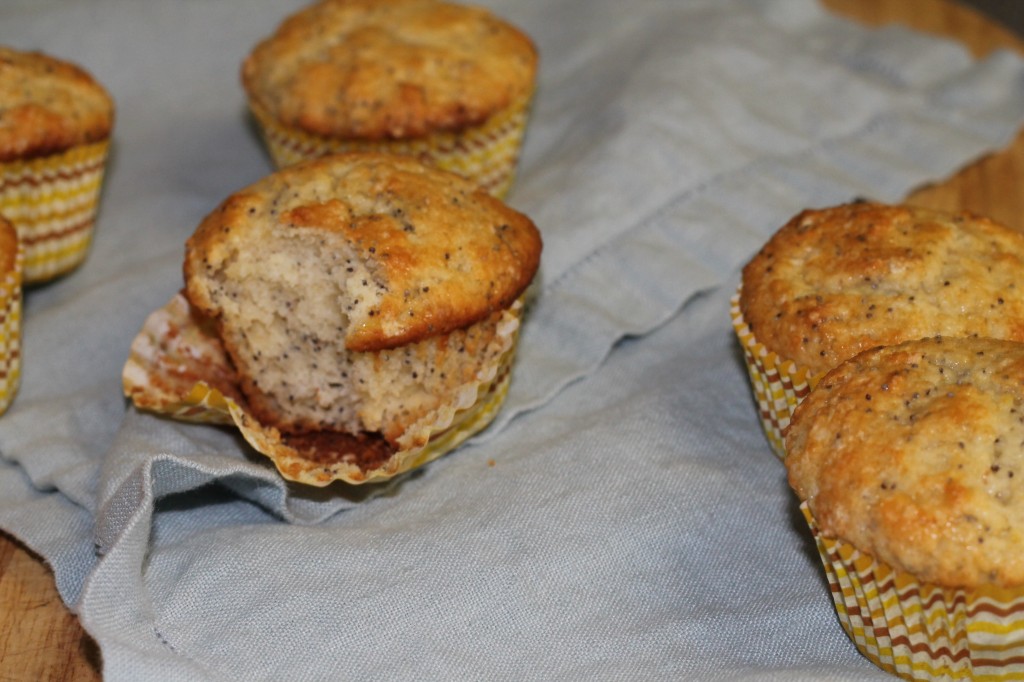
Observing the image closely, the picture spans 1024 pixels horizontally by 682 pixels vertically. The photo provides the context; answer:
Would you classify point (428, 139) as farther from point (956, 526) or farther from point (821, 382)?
point (956, 526)

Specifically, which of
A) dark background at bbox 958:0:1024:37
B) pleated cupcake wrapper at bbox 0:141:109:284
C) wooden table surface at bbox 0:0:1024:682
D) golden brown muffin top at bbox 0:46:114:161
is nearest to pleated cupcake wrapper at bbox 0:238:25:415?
pleated cupcake wrapper at bbox 0:141:109:284

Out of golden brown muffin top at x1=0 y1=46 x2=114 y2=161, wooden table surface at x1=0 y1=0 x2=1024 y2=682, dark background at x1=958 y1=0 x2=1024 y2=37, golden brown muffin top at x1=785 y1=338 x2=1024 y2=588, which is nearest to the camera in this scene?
golden brown muffin top at x1=785 y1=338 x2=1024 y2=588

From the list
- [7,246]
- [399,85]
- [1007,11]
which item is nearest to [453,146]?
[399,85]

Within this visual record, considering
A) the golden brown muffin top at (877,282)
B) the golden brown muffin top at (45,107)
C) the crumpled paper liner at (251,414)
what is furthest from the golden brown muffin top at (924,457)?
the golden brown muffin top at (45,107)

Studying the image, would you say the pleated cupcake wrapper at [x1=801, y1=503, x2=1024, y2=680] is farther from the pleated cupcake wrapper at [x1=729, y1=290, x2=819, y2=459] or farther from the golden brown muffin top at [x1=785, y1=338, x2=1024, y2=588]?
the pleated cupcake wrapper at [x1=729, y1=290, x2=819, y2=459]

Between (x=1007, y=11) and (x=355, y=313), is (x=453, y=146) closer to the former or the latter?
(x=355, y=313)
